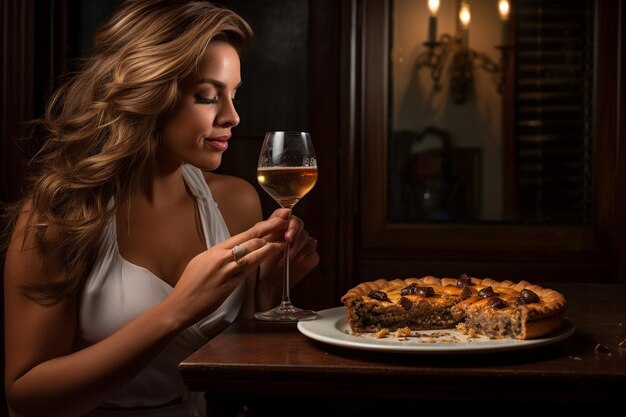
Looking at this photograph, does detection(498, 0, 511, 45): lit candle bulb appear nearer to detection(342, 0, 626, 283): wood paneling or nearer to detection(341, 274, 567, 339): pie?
detection(342, 0, 626, 283): wood paneling

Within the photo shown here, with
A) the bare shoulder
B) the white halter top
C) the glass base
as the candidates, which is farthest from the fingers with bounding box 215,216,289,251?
the bare shoulder

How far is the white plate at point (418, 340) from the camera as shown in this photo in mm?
1363

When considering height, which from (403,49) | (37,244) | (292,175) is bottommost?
(37,244)

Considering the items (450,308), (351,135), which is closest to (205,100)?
(450,308)

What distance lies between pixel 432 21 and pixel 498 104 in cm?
55

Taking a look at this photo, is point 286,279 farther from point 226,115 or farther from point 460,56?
point 460,56

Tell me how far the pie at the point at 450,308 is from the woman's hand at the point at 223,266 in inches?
8.7

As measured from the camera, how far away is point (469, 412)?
53.9 inches

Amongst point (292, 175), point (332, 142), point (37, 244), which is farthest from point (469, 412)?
point (332, 142)

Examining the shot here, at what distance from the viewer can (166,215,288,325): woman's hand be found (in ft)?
5.64

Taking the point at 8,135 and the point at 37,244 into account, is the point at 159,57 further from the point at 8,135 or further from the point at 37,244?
the point at 8,135

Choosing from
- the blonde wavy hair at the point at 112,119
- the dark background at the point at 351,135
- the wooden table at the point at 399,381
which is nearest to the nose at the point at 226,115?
the blonde wavy hair at the point at 112,119

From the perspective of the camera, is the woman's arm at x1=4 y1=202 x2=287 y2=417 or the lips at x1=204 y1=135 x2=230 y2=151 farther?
the lips at x1=204 y1=135 x2=230 y2=151

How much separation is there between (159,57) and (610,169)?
265cm
